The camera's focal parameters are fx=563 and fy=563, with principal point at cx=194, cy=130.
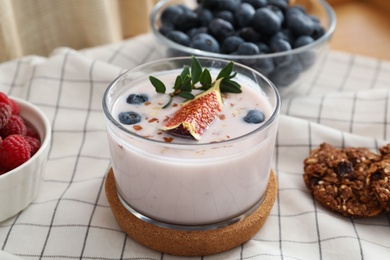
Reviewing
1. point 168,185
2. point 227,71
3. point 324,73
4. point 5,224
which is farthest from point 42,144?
point 324,73

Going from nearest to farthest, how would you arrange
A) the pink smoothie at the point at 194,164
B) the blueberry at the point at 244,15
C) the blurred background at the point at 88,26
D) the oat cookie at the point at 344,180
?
the pink smoothie at the point at 194,164 < the oat cookie at the point at 344,180 < the blueberry at the point at 244,15 < the blurred background at the point at 88,26

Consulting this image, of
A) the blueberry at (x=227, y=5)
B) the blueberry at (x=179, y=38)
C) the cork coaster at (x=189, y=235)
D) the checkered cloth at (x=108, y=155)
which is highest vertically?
the blueberry at (x=227, y=5)

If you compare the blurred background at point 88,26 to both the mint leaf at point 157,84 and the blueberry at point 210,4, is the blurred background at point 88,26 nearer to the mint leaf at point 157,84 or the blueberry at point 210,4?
the blueberry at point 210,4

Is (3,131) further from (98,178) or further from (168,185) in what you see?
(168,185)

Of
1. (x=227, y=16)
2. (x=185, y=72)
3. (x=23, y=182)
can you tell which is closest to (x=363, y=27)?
(x=227, y=16)

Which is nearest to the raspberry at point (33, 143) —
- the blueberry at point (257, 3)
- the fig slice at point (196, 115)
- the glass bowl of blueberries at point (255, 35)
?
the fig slice at point (196, 115)

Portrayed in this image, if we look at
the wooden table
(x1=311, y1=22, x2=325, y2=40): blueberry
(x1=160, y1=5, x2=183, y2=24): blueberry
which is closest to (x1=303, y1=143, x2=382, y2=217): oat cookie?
(x1=311, y1=22, x2=325, y2=40): blueberry

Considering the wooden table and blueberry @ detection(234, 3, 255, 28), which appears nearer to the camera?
blueberry @ detection(234, 3, 255, 28)

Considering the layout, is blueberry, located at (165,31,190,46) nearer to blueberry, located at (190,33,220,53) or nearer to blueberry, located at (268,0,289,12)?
blueberry, located at (190,33,220,53)

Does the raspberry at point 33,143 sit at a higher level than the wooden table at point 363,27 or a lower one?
higher
